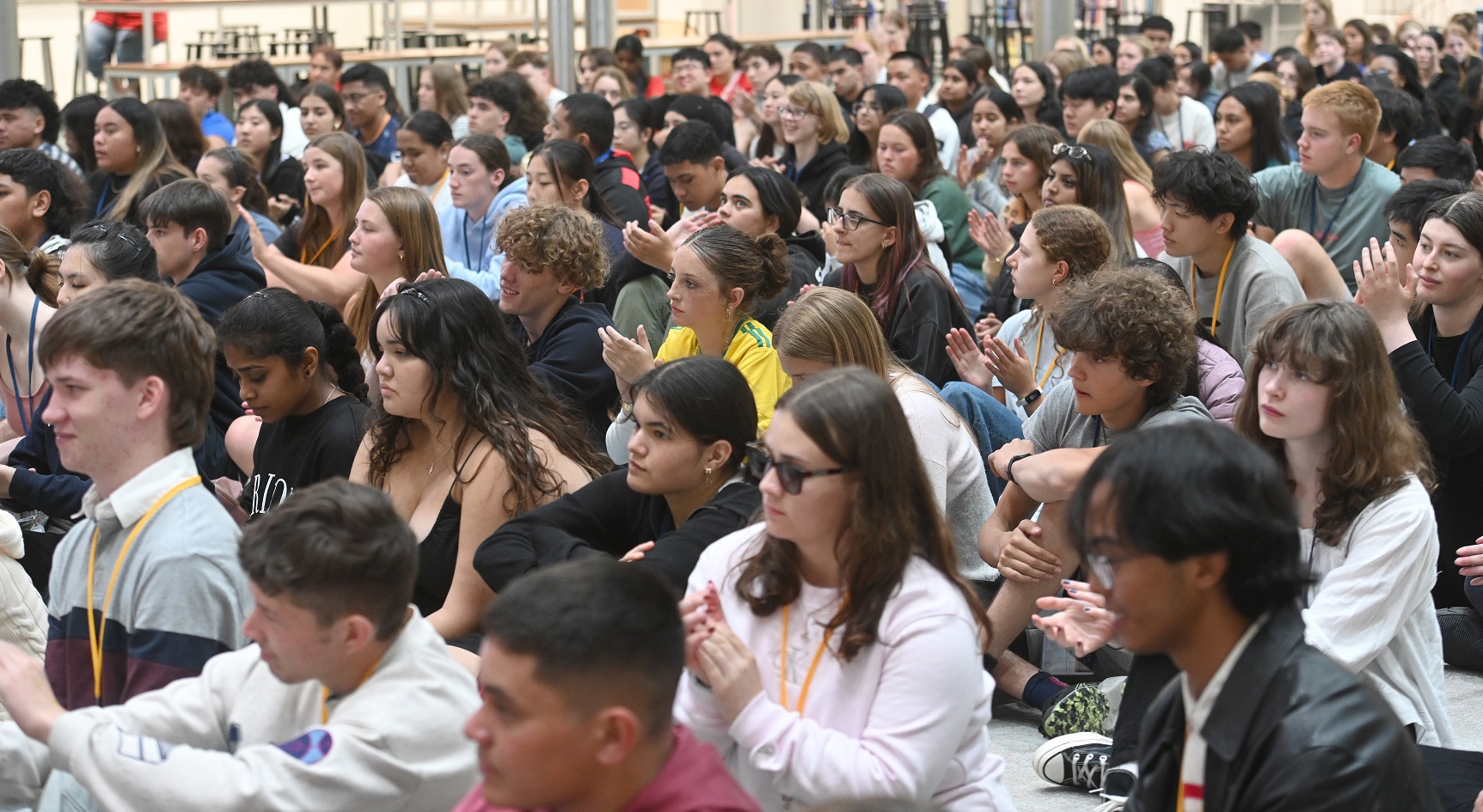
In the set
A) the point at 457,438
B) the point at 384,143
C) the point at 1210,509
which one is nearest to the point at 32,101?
the point at 384,143

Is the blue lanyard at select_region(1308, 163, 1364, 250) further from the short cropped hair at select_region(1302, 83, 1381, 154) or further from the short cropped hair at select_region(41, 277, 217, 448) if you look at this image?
the short cropped hair at select_region(41, 277, 217, 448)

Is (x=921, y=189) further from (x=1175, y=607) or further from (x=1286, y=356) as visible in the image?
(x=1175, y=607)

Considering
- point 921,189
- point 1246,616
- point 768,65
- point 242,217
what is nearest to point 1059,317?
point 1246,616

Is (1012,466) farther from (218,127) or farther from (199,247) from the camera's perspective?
(218,127)

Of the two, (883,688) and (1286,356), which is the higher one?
(1286,356)

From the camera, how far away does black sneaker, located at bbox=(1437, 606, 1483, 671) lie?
12.9ft

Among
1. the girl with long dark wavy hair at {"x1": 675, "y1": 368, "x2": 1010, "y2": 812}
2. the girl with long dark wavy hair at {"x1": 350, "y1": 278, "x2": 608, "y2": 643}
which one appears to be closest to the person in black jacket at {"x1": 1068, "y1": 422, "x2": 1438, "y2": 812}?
the girl with long dark wavy hair at {"x1": 675, "y1": 368, "x2": 1010, "y2": 812}

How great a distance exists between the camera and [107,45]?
1342cm

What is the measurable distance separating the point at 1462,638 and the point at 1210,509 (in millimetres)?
2675

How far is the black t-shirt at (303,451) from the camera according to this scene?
146 inches

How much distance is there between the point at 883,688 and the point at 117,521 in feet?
3.76

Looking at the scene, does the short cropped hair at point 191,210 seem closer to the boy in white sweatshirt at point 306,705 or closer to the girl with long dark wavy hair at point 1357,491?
the boy in white sweatshirt at point 306,705

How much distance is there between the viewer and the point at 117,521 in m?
2.24

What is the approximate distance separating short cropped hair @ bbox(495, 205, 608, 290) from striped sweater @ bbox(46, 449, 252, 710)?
2.25 metres
